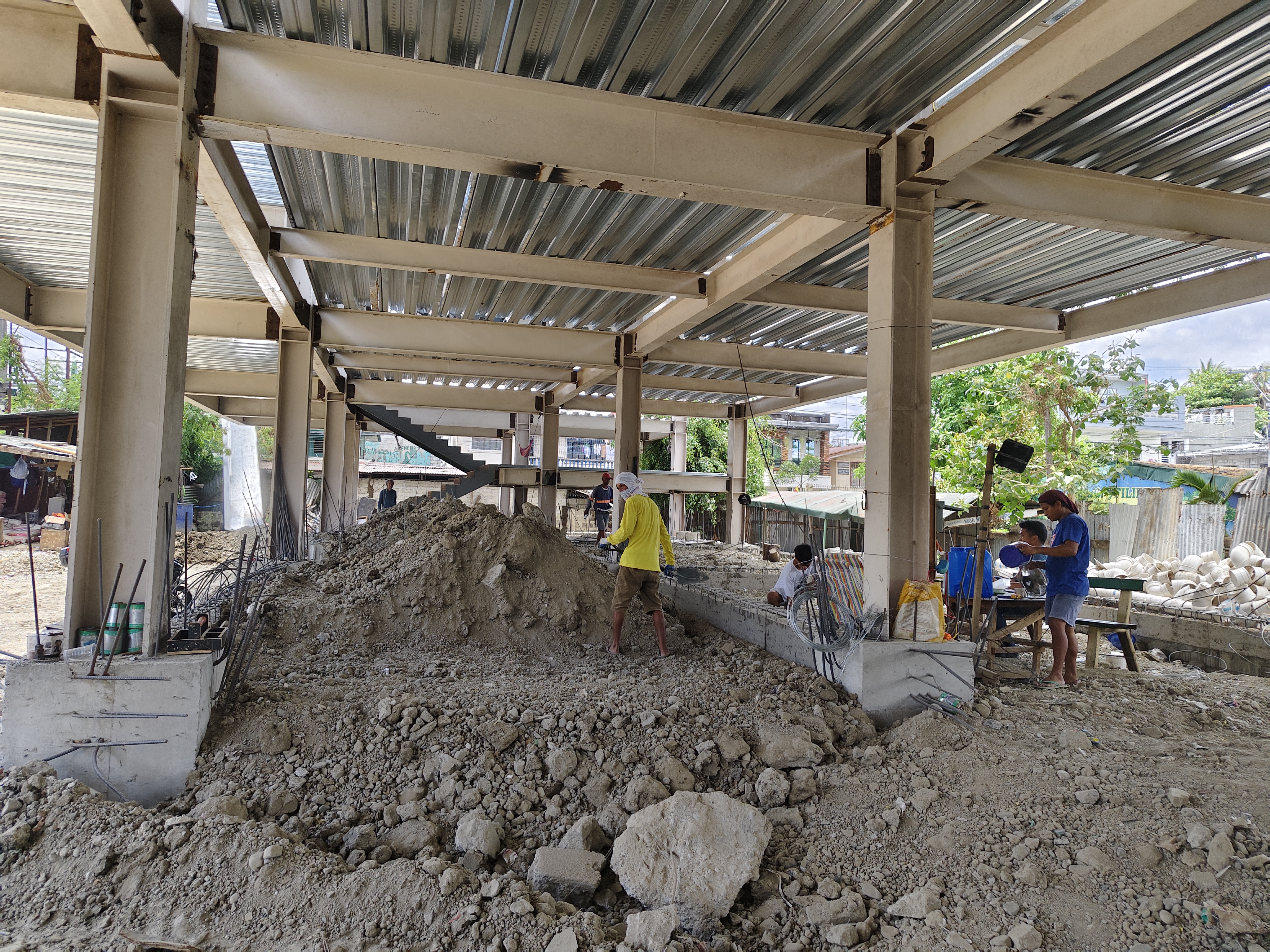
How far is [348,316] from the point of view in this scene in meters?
11.2

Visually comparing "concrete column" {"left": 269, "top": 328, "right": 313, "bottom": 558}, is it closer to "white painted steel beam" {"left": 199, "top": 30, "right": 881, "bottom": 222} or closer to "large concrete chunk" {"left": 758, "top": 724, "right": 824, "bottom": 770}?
"white painted steel beam" {"left": 199, "top": 30, "right": 881, "bottom": 222}

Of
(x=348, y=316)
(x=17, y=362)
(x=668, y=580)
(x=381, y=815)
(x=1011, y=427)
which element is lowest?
(x=381, y=815)

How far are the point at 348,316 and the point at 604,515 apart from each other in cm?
745

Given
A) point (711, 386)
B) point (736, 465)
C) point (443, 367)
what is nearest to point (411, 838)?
point (443, 367)

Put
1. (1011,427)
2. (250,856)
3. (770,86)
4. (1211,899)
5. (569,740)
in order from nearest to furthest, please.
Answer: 1. (1211,899)
2. (250,856)
3. (569,740)
4. (770,86)
5. (1011,427)

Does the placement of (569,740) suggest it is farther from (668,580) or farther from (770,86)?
(668,580)

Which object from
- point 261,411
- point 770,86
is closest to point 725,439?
point 261,411

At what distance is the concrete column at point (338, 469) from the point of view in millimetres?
13914

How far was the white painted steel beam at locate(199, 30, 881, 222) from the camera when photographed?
465 centimetres

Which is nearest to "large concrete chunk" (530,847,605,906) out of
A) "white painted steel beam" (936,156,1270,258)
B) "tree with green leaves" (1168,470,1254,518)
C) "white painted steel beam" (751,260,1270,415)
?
"white painted steel beam" (936,156,1270,258)

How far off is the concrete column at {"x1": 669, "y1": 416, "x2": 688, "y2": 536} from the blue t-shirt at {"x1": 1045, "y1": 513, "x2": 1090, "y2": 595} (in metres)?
15.5

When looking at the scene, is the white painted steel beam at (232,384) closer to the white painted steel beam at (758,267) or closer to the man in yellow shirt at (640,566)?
the white painted steel beam at (758,267)

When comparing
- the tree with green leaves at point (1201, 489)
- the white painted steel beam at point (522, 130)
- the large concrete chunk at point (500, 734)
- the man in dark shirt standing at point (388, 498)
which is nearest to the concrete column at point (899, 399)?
the white painted steel beam at point (522, 130)

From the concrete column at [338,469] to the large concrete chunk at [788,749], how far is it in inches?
414
